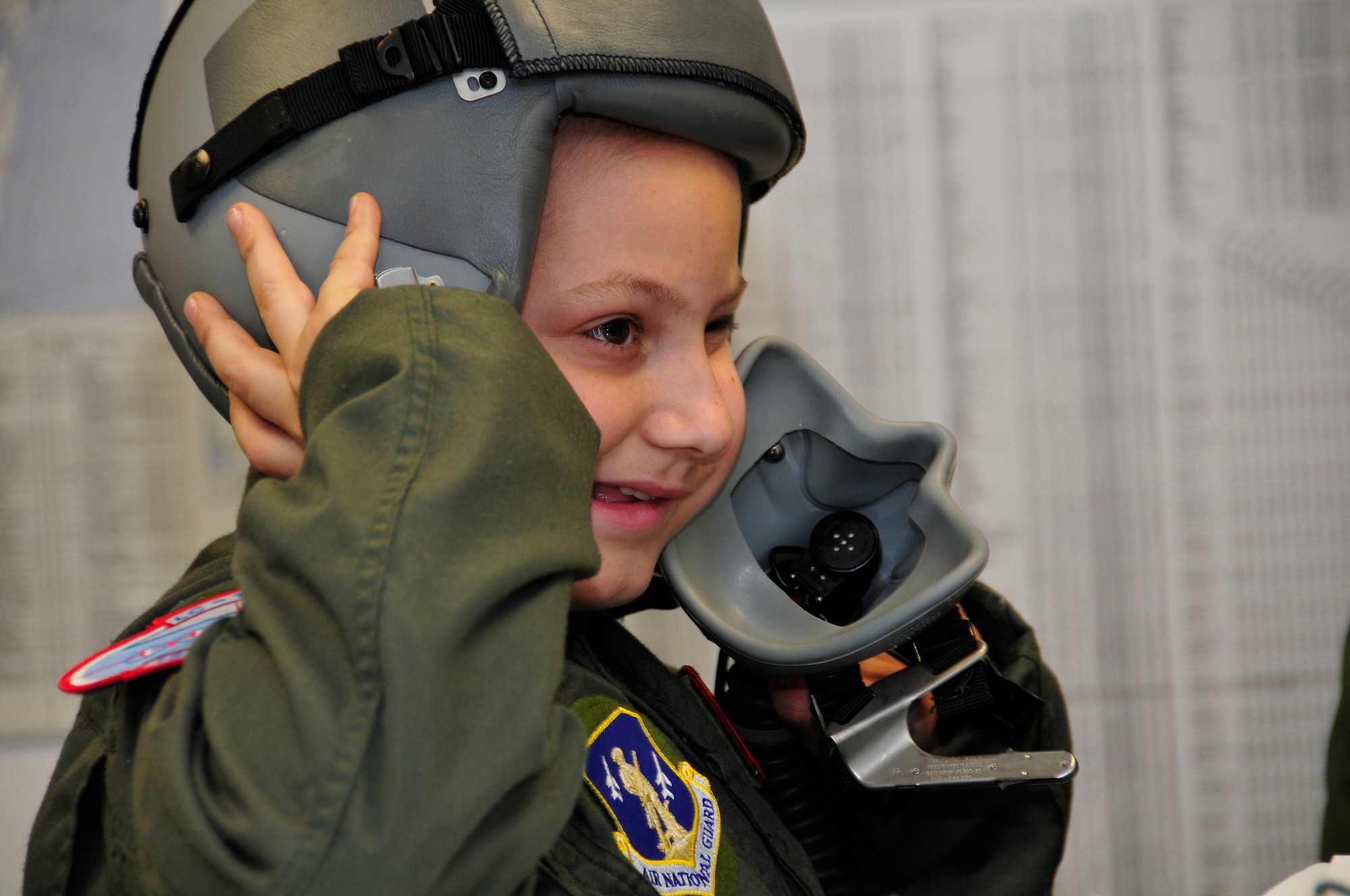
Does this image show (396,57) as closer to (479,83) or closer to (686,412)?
(479,83)

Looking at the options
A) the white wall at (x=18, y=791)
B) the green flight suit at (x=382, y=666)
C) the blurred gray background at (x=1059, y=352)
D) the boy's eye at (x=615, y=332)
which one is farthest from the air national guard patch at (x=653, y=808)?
the white wall at (x=18, y=791)

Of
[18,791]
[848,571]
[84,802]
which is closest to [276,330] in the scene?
[84,802]

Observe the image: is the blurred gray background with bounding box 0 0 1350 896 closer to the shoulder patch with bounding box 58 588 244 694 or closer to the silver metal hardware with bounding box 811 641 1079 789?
the silver metal hardware with bounding box 811 641 1079 789

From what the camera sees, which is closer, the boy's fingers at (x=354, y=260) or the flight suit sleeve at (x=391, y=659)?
the flight suit sleeve at (x=391, y=659)

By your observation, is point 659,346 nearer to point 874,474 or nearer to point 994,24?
point 874,474

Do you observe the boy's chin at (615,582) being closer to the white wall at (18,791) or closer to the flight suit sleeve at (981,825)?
the flight suit sleeve at (981,825)

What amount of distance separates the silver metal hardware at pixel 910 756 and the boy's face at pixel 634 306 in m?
0.22

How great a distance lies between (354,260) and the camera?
52 centimetres

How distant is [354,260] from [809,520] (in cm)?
47

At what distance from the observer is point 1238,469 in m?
1.15

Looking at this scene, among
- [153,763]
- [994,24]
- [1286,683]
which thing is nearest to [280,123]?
[153,763]

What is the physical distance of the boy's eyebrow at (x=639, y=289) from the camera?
1.87 ft

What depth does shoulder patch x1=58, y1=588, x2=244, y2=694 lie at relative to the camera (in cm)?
45

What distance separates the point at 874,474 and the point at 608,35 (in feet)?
1.42
